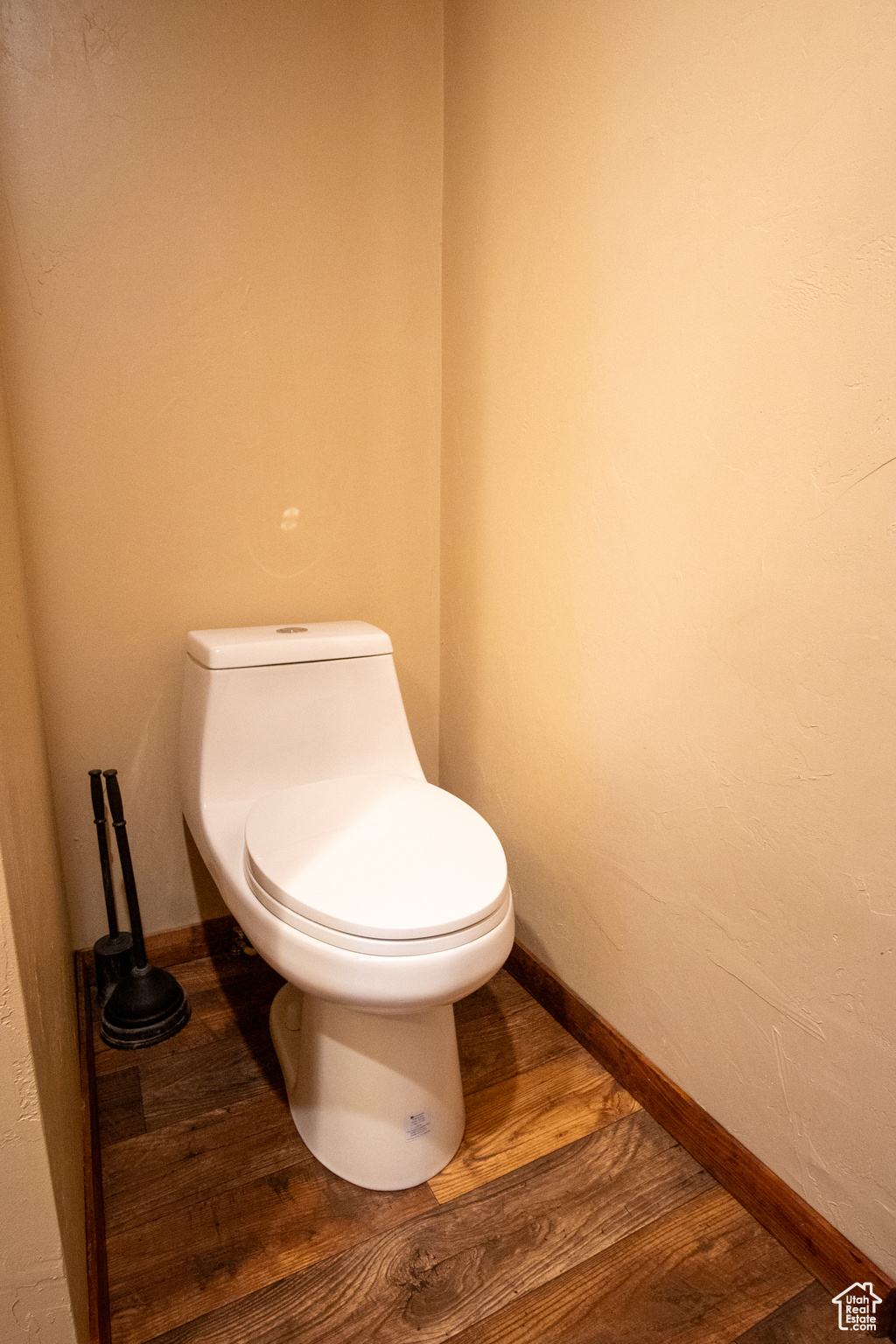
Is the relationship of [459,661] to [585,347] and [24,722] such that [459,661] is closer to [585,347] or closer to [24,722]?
[585,347]

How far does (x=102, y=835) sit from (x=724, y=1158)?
1.07m

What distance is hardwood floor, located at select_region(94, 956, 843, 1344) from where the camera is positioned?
86cm

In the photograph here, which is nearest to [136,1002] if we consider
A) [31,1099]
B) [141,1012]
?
Result: [141,1012]

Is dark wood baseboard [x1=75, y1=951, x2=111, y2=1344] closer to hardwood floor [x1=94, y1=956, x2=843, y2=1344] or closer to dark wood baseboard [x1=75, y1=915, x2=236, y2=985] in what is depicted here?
hardwood floor [x1=94, y1=956, x2=843, y2=1344]

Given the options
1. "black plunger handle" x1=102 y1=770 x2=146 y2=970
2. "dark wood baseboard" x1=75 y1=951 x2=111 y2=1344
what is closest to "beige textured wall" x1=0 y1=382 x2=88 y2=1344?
"dark wood baseboard" x1=75 y1=951 x2=111 y2=1344

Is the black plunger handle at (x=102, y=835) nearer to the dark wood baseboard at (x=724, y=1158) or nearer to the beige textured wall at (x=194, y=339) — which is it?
the beige textured wall at (x=194, y=339)

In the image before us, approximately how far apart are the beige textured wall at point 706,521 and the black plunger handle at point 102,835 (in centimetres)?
74

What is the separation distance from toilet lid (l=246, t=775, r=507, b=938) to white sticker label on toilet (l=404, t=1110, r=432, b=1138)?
1.14 feet

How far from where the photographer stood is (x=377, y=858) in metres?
0.98

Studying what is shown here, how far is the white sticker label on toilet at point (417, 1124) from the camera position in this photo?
3.32ft

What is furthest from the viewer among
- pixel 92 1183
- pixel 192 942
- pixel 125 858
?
pixel 192 942

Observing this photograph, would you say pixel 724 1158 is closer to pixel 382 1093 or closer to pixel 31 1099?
pixel 382 1093

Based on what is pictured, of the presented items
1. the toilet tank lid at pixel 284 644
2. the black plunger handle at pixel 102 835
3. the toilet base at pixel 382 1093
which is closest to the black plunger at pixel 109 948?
the black plunger handle at pixel 102 835

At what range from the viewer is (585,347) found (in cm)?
111
